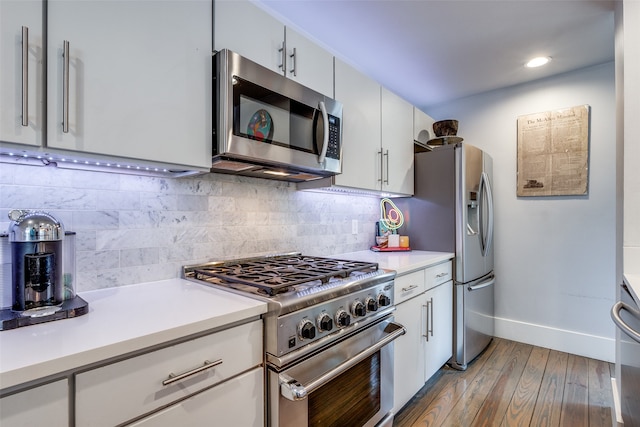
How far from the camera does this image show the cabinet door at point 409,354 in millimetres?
1787

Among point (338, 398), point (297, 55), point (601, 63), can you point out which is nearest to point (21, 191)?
point (297, 55)

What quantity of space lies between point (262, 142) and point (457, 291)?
197 cm

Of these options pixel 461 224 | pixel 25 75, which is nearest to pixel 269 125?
pixel 25 75

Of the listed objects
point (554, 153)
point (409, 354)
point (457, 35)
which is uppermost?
point (457, 35)

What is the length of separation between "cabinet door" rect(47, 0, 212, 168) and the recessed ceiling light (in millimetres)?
2566

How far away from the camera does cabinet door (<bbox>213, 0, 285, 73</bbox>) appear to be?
1330 mm

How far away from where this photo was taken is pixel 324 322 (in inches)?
49.0

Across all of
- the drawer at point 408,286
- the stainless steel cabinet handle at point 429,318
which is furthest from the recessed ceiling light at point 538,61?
the stainless steel cabinet handle at point 429,318

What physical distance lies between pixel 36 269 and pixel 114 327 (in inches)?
13.6

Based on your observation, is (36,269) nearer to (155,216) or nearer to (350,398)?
(155,216)

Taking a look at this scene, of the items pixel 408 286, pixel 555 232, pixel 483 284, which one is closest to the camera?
pixel 408 286

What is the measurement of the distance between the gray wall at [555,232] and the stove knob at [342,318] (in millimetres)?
2438

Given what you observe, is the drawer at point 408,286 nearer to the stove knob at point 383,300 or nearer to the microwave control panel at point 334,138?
the stove knob at point 383,300

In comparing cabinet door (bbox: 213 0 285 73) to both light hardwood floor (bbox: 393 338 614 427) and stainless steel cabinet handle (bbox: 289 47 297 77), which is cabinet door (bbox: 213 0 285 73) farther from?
light hardwood floor (bbox: 393 338 614 427)
